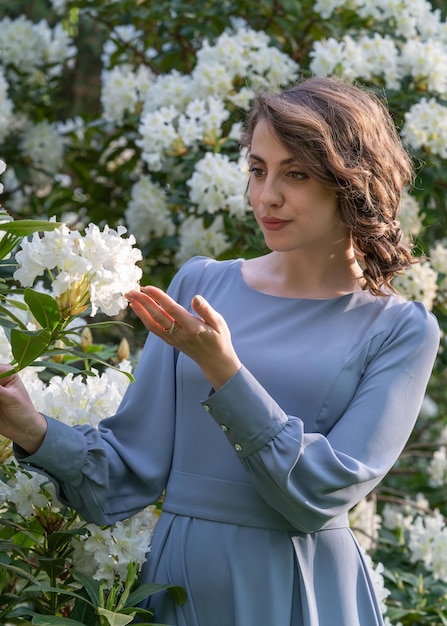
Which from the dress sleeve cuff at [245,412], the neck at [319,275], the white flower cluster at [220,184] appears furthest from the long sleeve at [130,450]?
the white flower cluster at [220,184]

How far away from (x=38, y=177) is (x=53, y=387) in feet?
8.66

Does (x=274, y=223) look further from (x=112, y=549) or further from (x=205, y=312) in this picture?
(x=112, y=549)

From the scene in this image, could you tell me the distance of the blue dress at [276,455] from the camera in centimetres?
168

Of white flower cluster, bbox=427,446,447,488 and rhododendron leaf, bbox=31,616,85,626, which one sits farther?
white flower cluster, bbox=427,446,447,488

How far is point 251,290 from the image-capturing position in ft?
6.50

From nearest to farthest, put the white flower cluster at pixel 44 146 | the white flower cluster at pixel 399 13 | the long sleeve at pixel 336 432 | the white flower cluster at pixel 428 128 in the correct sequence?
the long sleeve at pixel 336 432
the white flower cluster at pixel 428 128
the white flower cluster at pixel 399 13
the white flower cluster at pixel 44 146

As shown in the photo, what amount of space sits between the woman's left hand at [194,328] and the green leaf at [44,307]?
111 mm

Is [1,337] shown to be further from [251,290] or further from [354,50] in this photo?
[354,50]

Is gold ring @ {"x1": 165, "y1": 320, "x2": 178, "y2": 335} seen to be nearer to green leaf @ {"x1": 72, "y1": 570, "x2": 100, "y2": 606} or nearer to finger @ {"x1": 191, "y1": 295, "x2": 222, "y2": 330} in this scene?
finger @ {"x1": 191, "y1": 295, "x2": 222, "y2": 330}

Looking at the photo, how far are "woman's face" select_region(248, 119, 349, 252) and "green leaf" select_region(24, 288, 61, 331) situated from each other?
42 cm

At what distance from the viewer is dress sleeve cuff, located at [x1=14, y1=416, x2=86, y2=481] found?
1737 mm

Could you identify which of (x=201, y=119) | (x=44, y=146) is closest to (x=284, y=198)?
(x=201, y=119)

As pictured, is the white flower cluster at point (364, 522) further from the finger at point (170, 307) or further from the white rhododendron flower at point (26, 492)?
the finger at point (170, 307)

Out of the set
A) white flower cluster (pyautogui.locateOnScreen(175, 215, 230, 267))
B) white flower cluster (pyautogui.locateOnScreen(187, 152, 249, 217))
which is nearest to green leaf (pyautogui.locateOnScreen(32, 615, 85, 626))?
white flower cluster (pyautogui.locateOnScreen(187, 152, 249, 217))
